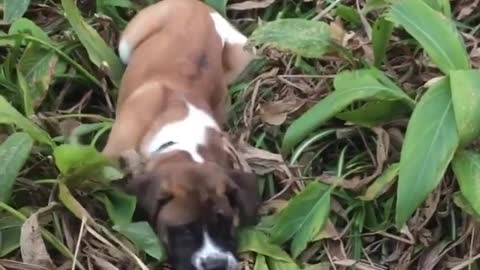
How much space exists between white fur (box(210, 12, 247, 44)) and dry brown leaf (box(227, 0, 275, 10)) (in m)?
0.19

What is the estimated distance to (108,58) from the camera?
519 cm

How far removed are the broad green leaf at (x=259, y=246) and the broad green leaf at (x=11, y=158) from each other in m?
0.78

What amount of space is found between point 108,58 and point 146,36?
177 mm

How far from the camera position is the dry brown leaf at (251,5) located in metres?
5.48

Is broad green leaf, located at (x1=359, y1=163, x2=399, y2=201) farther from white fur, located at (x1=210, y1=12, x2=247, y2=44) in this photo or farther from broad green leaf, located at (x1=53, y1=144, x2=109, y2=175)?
white fur, located at (x1=210, y1=12, x2=247, y2=44)

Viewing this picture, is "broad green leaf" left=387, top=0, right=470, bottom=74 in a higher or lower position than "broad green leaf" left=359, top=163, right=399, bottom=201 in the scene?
higher

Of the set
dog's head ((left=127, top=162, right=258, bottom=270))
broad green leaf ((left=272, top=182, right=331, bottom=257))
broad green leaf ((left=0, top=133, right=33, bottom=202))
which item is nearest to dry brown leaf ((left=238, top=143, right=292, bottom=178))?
broad green leaf ((left=272, top=182, right=331, bottom=257))

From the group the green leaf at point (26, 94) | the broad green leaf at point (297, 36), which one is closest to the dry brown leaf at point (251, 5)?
the broad green leaf at point (297, 36)

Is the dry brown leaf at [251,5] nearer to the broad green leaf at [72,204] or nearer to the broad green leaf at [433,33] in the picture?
the broad green leaf at [433,33]

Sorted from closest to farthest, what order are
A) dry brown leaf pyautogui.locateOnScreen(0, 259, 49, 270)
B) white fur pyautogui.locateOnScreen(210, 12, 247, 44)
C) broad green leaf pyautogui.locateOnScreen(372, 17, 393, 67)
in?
dry brown leaf pyautogui.locateOnScreen(0, 259, 49, 270) → broad green leaf pyautogui.locateOnScreen(372, 17, 393, 67) → white fur pyautogui.locateOnScreen(210, 12, 247, 44)

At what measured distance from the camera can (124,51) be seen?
206 inches

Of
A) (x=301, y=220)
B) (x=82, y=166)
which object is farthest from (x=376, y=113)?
(x=82, y=166)

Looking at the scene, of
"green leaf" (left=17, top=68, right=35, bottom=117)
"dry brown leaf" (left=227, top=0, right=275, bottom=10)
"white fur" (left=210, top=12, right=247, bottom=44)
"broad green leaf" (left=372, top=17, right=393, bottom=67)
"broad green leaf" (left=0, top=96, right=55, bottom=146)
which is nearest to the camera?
"broad green leaf" (left=0, top=96, right=55, bottom=146)

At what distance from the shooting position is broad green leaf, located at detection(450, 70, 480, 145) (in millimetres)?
4312
